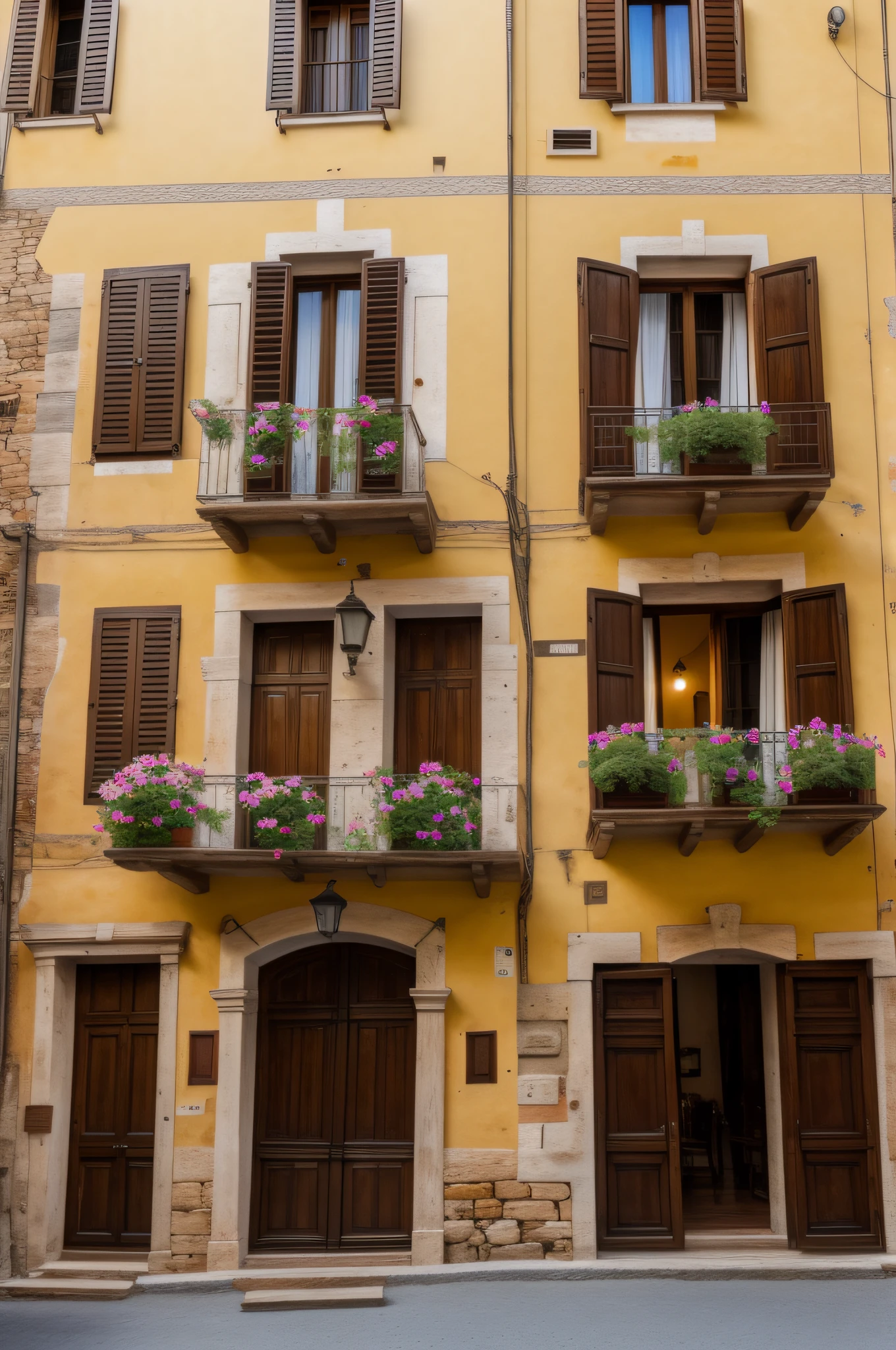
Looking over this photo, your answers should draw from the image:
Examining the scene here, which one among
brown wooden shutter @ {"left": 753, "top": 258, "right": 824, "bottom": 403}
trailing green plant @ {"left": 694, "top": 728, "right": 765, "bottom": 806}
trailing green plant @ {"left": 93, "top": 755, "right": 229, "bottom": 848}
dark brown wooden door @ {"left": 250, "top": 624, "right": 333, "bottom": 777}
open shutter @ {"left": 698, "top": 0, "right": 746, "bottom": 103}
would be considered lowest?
trailing green plant @ {"left": 93, "top": 755, "right": 229, "bottom": 848}

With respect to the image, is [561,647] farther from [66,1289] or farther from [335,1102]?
[66,1289]

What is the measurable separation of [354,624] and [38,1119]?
15.5 feet

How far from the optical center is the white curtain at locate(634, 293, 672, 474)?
1106cm

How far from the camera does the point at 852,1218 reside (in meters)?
9.52

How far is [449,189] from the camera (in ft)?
37.0

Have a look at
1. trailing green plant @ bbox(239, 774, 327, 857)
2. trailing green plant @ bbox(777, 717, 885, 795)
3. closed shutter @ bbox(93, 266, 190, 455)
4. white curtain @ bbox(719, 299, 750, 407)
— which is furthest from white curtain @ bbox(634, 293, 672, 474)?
trailing green plant @ bbox(239, 774, 327, 857)

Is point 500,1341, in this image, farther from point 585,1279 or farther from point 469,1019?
point 469,1019

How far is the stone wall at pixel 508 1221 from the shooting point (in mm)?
9430

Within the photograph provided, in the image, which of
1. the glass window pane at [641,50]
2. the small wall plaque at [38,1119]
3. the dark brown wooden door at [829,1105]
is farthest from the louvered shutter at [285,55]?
the small wall plaque at [38,1119]

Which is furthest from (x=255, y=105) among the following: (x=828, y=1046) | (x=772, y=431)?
(x=828, y=1046)

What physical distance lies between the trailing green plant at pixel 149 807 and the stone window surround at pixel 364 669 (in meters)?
0.41

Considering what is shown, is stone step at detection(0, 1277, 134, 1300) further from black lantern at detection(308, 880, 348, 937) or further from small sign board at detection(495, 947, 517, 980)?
small sign board at detection(495, 947, 517, 980)

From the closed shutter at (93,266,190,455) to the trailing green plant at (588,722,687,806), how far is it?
4636 mm

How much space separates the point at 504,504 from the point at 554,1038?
4.43 metres
